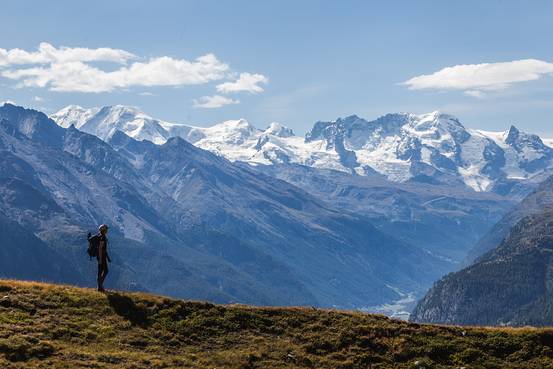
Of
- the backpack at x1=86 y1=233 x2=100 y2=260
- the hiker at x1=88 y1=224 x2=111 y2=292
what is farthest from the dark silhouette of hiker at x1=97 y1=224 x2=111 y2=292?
the backpack at x1=86 y1=233 x2=100 y2=260

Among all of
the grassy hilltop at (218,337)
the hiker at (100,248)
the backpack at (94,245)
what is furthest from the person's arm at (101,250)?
the grassy hilltop at (218,337)

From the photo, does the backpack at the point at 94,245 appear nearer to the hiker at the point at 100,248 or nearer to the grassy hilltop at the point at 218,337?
the hiker at the point at 100,248

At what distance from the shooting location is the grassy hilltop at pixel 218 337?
37.9 m

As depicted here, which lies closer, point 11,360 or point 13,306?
point 11,360

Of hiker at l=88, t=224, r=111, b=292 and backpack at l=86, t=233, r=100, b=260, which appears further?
hiker at l=88, t=224, r=111, b=292

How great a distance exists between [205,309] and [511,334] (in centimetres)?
1890

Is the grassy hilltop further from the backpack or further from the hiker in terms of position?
the backpack

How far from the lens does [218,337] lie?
4269 centimetres

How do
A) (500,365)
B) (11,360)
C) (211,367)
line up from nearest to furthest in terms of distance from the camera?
(11,360)
(211,367)
(500,365)

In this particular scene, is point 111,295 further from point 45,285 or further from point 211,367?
point 211,367

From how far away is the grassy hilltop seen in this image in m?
37.9

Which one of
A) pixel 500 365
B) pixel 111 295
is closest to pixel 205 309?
pixel 111 295

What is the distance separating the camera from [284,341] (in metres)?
42.7

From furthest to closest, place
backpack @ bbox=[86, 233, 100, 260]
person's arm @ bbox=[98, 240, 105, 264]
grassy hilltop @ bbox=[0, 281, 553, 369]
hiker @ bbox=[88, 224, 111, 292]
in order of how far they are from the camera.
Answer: person's arm @ bbox=[98, 240, 105, 264]
hiker @ bbox=[88, 224, 111, 292]
backpack @ bbox=[86, 233, 100, 260]
grassy hilltop @ bbox=[0, 281, 553, 369]
